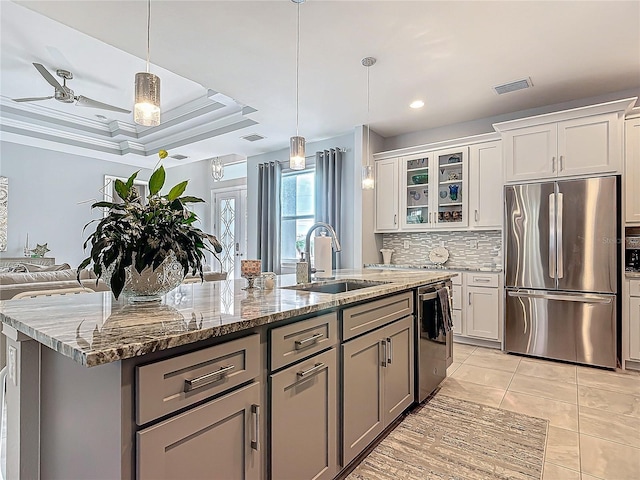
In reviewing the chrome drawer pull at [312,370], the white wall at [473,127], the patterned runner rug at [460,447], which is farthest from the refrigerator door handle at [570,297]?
the chrome drawer pull at [312,370]

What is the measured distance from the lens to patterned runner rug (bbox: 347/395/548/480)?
6.09ft

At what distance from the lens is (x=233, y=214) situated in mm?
7738

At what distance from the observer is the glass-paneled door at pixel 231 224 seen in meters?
7.52

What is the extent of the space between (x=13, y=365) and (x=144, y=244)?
1.95ft

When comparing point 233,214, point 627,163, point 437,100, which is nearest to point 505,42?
point 437,100

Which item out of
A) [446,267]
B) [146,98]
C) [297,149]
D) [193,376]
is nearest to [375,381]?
[193,376]

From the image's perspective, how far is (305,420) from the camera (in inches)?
59.1

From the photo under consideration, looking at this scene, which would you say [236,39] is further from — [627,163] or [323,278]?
[627,163]

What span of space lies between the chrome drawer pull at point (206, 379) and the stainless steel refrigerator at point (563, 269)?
3550 millimetres

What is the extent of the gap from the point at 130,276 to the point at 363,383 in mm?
1245

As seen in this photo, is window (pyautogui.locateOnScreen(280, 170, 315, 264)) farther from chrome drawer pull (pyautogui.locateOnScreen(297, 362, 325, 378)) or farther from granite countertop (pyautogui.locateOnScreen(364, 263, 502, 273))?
chrome drawer pull (pyautogui.locateOnScreen(297, 362, 325, 378))

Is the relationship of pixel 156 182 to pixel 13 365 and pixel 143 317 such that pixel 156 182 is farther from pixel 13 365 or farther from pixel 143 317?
pixel 13 365

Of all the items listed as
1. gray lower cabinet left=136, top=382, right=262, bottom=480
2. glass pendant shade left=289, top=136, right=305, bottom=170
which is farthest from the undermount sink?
gray lower cabinet left=136, top=382, right=262, bottom=480

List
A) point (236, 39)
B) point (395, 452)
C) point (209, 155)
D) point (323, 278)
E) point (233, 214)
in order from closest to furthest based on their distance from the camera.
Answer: point (395, 452), point (323, 278), point (236, 39), point (209, 155), point (233, 214)
